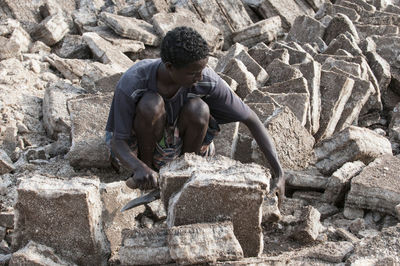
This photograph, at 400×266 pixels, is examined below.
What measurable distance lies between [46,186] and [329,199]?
76.2 inches

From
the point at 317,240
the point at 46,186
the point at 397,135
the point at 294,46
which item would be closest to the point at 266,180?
the point at 317,240

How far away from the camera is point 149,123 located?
324cm

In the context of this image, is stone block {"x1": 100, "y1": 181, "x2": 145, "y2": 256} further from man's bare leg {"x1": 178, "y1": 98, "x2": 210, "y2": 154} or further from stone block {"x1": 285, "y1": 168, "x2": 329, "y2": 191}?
stone block {"x1": 285, "y1": 168, "x2": 329, "y2": 191}

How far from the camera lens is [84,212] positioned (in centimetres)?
259

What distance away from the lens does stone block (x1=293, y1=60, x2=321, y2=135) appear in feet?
14.6

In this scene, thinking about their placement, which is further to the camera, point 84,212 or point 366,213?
point 366,213

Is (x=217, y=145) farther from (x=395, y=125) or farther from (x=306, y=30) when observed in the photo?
(x=306, y=30)

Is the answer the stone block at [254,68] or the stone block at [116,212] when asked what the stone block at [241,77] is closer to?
the stone block at [254,68]

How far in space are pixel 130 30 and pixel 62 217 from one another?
3950 millimetres

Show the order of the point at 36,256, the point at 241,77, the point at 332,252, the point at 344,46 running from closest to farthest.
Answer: the point at 36,256, the point at 332,252, the point at 241,77, the point at 344,46

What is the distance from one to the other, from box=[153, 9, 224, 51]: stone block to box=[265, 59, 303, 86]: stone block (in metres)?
1.55

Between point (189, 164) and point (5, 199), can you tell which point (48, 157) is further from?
point (189, 164)

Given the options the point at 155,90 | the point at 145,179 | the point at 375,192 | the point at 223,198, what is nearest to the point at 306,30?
the point at 375,192

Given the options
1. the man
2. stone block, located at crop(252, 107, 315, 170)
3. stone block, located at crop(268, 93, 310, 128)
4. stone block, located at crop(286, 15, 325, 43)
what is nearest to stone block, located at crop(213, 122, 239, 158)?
stone block, located at crop(252, 107, 315, 170)
